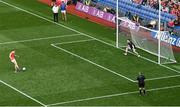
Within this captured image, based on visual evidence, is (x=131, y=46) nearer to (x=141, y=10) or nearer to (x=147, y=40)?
(x=147, y=40)

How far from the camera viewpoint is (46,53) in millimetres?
49031

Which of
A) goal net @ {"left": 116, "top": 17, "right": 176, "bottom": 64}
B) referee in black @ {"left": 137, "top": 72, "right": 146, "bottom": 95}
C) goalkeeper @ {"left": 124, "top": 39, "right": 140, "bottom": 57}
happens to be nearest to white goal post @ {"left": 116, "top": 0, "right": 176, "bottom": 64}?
goal net @ {"left": 116, "top": 17, "right": 176, "bottom": 64}

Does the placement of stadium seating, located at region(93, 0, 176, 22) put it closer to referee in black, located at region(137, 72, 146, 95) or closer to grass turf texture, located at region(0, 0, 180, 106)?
grass turf texture, located at region(0, 0, 180, 106)

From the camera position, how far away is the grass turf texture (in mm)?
40750

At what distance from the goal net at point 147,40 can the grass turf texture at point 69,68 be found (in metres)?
0.91

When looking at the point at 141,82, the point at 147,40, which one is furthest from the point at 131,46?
the point at 141,82

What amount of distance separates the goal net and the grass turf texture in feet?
2.99

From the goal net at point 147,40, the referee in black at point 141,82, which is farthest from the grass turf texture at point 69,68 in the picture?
the goal net at point 147,40

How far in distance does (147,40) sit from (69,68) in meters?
6.55

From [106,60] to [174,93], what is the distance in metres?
7.60

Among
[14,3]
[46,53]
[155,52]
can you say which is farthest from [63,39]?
[14,3]

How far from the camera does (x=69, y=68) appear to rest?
4597cm

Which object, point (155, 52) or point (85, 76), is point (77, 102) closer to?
point (85, 76)

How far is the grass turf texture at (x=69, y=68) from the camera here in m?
40.8
